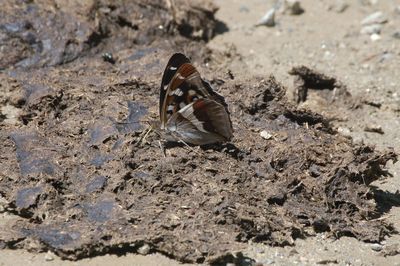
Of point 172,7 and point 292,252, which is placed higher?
point 172,7

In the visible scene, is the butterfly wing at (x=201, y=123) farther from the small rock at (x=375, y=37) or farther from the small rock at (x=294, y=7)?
the small rock at (x=294, y=7)

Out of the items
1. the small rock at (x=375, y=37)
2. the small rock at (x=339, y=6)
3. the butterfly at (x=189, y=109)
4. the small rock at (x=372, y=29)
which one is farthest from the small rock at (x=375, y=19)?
the butterfly at (x=189, y=109)

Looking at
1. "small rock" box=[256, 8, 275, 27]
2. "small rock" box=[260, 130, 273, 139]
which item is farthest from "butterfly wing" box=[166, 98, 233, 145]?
"small rock" box=[256, 8, 275, 27]

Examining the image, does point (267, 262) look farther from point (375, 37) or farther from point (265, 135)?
point (375, 37)

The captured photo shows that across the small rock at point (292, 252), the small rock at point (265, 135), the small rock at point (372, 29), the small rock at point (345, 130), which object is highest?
the small rock at point (265, 135)

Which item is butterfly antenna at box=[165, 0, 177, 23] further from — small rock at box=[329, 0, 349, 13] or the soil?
small rock at box=[329, 0, 349, 13]

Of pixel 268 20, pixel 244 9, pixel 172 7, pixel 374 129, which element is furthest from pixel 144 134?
pixel 244 9
